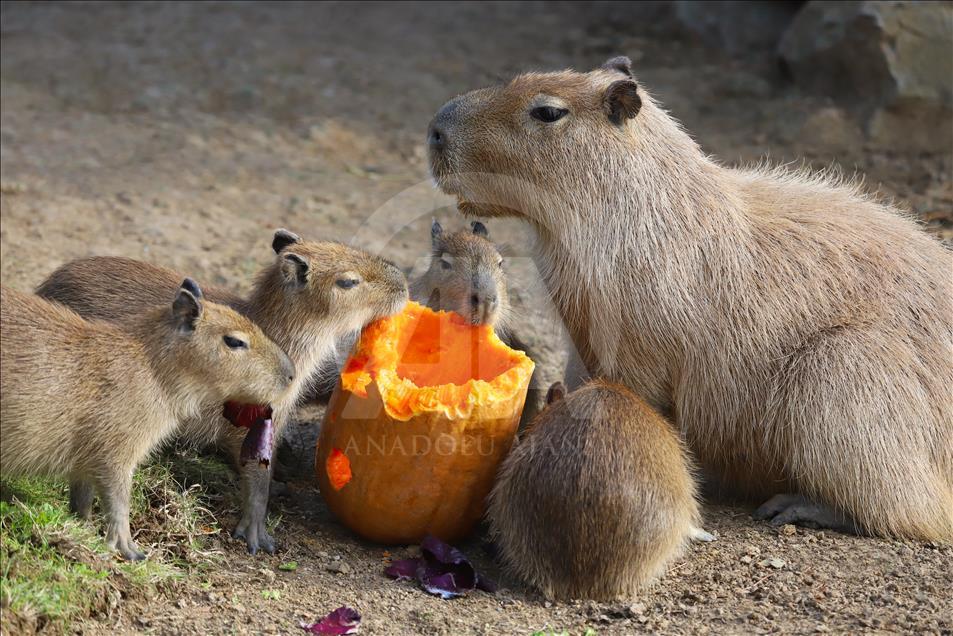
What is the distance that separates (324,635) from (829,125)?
7.23 m

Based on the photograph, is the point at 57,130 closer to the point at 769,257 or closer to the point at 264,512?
the point at 264,512

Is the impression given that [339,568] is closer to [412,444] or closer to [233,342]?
[412,444]

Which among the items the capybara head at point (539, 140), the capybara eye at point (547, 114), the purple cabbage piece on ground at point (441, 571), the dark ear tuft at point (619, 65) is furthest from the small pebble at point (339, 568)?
the dark ear tuft at point (619, 65)

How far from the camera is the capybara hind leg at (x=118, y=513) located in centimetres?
435

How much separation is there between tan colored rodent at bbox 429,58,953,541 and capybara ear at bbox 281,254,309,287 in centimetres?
78

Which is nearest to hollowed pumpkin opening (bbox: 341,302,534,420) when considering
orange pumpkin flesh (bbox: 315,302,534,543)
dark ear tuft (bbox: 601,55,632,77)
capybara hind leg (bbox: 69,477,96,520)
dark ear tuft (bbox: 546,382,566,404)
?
orange pumpkin flesh (bbox: 315,302,534,543)

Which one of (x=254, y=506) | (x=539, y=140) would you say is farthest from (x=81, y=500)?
(x=539, y=140)

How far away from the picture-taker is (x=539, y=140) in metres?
5.16

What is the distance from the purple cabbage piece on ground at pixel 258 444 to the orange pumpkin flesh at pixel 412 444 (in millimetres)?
264

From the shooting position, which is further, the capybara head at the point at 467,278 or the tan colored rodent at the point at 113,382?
the capybara head at the point at 467,278

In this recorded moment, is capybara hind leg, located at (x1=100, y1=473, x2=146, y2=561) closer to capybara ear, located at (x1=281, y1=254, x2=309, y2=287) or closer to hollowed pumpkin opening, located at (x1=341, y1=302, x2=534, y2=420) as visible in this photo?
hollowed pumpkin opening, located at (x1=341, y1=302, x2=534, y2=420)

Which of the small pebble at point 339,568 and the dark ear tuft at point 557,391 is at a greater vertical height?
the dark ear tuft at point 557,391

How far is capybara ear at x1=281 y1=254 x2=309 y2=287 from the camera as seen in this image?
16.3 feet

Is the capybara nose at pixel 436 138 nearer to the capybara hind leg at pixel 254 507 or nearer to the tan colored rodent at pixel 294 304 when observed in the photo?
the tan colored rodent at pixel 294 304
